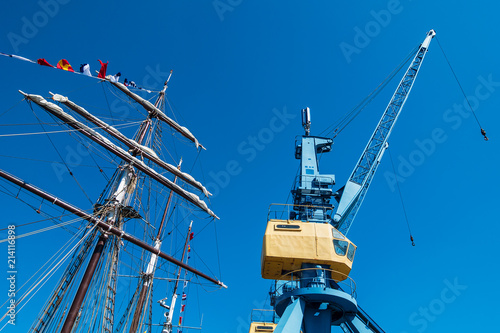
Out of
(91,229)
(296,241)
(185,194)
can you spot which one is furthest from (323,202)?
(91,229)

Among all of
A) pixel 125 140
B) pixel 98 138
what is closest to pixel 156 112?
pixel 125 140

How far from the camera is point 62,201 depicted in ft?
68.4

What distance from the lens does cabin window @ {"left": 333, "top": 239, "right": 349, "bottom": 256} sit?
53.2ft

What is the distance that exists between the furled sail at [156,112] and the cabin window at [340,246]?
22.3 metres

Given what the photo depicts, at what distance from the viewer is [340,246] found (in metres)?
16.4

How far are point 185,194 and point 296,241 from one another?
14.8m

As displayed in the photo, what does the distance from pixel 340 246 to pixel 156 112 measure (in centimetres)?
2320

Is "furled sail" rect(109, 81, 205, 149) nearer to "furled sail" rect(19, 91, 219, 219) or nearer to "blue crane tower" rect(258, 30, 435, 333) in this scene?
"furled sail" rect(19, 91, 219, 219)

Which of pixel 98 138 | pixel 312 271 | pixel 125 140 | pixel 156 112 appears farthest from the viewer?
pixel 156 112

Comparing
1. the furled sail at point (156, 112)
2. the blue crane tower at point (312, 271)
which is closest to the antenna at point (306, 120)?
the blue crane tower at point (312, 271)

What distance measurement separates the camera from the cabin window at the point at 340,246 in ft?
53.2

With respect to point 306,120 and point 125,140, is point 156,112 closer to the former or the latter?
point 125,140

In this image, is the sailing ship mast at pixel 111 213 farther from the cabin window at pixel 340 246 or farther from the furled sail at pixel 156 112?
the cabin window at pixel 340 246

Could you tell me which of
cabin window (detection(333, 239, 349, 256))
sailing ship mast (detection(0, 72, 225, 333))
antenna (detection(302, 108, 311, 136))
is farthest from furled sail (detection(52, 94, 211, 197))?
cabin window (detection(333, 239, 349, 256))
